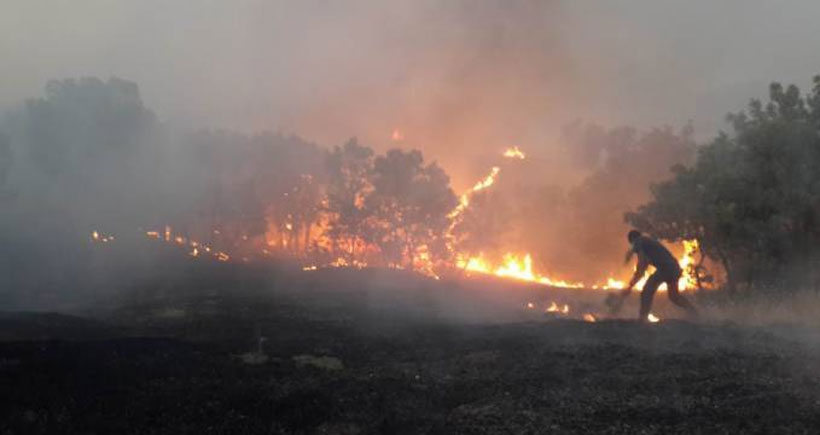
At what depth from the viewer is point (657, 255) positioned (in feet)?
Result: 64.3

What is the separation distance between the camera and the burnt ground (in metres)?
9.87

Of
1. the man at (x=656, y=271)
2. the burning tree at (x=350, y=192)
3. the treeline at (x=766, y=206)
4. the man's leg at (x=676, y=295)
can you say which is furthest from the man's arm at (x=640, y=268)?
the burning tree at (x=350, y=192)

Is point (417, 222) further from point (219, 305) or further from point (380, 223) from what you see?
point (219, 305)

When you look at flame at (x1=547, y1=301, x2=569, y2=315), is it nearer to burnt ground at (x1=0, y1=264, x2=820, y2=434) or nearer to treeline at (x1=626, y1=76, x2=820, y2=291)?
treeline at (x1=626, y1=76, x2=820, y2=291)

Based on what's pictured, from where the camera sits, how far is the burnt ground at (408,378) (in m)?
9.87

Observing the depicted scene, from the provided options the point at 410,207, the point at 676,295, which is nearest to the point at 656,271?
the point at 676,295

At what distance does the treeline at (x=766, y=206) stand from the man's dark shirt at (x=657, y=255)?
22.4ft

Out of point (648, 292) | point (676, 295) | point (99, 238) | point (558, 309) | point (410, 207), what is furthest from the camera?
point (99, 238)

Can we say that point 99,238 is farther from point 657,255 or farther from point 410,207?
point 657,255

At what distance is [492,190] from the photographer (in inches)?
3228

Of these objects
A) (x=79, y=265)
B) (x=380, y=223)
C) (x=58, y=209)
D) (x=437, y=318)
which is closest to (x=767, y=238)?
(x=437, y=318)

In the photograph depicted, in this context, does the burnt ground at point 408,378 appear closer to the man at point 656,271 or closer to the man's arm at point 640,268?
the man at point 656,271

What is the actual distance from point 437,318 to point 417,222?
5079 centimetres

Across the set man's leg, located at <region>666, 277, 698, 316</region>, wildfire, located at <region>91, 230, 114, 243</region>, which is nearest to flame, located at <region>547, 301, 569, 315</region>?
man's leg, located at <region>666, 277, 698, 316</region>
